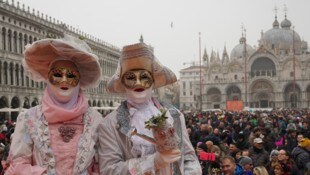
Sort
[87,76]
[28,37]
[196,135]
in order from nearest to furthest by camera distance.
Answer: [87,76], [196,135], [28,37]

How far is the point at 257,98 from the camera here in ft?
242

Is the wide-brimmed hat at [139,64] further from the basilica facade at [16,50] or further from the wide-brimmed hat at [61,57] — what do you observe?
the basilica facade at [16,50]

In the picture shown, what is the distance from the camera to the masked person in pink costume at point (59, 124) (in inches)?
135

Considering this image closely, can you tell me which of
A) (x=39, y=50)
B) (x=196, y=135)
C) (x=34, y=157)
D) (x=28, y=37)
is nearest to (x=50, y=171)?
(x=34, y=157)

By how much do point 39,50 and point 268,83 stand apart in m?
71.5

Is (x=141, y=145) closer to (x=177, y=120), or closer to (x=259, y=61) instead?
(x=177, y=120)

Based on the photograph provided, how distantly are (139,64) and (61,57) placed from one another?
2.21 ft

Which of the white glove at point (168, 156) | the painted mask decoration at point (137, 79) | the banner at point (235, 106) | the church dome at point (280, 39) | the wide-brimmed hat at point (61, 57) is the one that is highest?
the church dome at point (280, 39)

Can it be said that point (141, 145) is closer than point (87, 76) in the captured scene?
Yes

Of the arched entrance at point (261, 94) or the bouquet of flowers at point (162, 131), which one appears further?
the arched entrance at point (261, 94)

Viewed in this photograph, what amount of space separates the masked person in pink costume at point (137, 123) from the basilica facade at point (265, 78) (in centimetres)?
6562

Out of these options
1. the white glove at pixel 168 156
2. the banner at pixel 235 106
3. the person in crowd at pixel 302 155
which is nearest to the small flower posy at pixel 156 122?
the white glove at pixel 168 156

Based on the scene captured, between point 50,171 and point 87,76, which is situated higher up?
point 87,76

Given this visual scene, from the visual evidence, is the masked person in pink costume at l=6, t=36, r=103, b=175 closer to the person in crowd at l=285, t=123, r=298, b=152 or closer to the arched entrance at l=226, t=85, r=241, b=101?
the person in crowd at l=285, t=123, r=298, b=152
